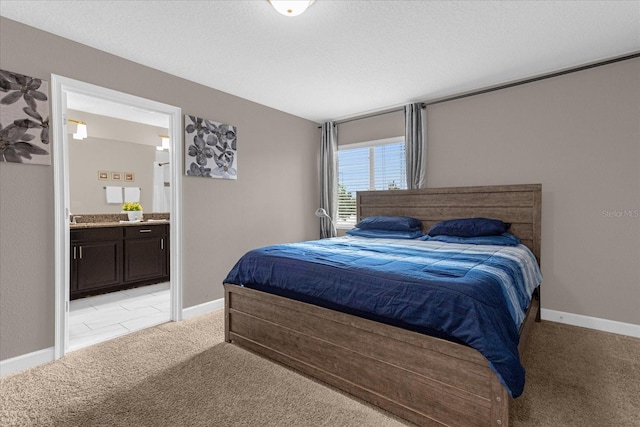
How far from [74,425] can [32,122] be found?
2130 millimetres

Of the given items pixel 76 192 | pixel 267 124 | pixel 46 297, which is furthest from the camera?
pixel 76 192

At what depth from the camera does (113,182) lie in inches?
194

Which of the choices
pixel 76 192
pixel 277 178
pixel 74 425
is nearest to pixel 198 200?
pixel 277 178

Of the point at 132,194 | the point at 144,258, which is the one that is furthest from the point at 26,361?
the point at 132,194

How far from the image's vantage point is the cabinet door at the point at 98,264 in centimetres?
392

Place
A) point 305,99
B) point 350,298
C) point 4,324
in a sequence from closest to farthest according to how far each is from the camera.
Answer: point 350,298 → point 4,324 → point 305,99

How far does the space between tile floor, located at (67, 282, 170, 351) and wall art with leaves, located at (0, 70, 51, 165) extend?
1.60 m

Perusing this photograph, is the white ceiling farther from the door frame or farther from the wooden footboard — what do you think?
the wooden footboard

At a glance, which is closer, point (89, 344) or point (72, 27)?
point (72, 27)

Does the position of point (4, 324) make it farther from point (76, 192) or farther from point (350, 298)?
point (76, 192)

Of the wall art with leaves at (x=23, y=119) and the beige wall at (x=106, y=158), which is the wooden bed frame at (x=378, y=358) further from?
the beige wall at (x=106, y=158)

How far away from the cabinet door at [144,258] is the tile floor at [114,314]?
0.24 m

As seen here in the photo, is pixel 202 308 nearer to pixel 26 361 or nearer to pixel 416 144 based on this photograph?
pixel 26 361

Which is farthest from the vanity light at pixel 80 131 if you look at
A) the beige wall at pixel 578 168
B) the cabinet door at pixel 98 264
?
the beige wall at pixel 578 168
